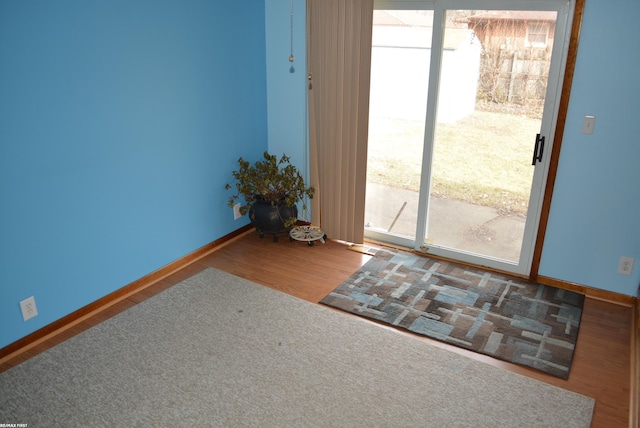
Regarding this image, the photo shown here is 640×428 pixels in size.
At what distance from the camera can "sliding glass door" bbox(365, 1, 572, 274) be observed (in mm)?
3057

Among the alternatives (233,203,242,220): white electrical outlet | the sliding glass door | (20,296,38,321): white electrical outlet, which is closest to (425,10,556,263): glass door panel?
the sliding glass door

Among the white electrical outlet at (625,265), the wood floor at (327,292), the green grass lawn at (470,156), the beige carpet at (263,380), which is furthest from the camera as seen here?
the green grass lawn at (470,156)

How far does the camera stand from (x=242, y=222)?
164 inches

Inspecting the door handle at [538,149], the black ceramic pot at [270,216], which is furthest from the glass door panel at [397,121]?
the door handle at [538,149]

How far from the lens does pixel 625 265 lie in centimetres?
304

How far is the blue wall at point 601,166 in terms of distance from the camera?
276 cm

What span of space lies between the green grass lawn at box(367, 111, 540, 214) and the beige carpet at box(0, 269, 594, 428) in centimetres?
128

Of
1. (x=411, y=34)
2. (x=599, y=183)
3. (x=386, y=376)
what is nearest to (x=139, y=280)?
(x=386, y=376)

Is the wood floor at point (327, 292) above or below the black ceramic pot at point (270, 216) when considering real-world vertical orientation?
below

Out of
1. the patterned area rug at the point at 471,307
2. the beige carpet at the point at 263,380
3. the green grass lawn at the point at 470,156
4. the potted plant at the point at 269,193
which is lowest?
the beige carpet at the point at 263,380

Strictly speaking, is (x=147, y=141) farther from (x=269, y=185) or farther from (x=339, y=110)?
(x=339, y=110)

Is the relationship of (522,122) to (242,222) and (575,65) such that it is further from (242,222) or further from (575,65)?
(242,222)

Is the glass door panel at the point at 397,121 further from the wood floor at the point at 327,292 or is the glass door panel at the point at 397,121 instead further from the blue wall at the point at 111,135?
the blue wall at the point at 111,135

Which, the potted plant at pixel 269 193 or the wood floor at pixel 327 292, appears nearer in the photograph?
the wood floor at pixel 327 292
